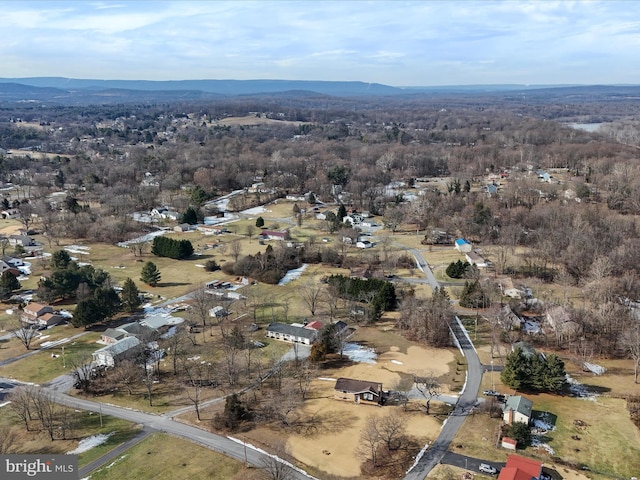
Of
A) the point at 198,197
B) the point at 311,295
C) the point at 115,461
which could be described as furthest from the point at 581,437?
the point at 198,197

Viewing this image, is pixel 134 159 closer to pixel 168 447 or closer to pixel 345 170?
pixel 345 170

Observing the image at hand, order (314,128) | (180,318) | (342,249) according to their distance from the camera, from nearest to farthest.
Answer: (180,318) < (342,249) < (314,128)

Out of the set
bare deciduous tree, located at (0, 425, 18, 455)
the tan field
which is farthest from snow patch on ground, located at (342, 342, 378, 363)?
bare deciduous tree, located at (0, 425, 18, 455)

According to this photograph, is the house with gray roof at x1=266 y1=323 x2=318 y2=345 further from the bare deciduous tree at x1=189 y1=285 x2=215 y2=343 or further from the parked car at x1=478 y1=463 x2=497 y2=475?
the parked car at x1=478 y1=463 x2=497 y2=475

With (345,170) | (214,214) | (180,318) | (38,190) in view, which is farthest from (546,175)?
(38,190)

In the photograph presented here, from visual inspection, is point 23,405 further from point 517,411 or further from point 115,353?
point 517,411
